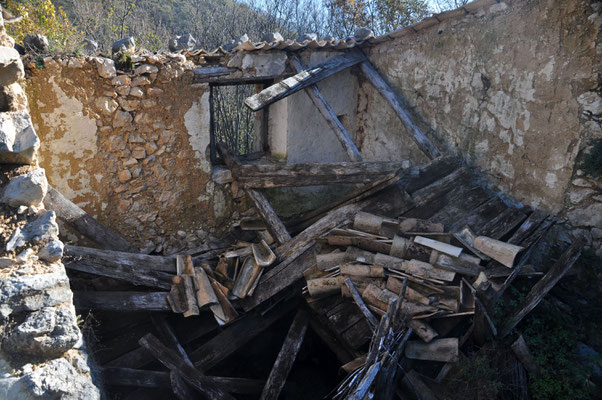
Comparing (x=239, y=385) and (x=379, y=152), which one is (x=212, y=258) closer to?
(x=239, y=385)

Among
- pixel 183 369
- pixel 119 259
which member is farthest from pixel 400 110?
pixel 183 369

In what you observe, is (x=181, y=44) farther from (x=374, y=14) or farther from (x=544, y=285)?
(x=374, y=14)

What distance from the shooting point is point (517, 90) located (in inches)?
178

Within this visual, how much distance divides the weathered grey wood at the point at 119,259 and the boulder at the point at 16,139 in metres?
1.55

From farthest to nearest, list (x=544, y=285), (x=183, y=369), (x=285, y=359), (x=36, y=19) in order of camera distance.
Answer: (x=36, y=19), (x=285, y=359), (x=183, y=369), (x=544, y=285)

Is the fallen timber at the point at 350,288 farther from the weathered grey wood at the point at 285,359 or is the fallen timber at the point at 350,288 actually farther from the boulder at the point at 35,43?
the boulder at the point at 35,43

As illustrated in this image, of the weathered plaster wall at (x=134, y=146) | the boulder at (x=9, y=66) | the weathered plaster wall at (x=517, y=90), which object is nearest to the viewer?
the boulder at (x=9, y=66)

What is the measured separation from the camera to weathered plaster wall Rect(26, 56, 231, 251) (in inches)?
179

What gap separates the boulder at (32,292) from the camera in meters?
2.10

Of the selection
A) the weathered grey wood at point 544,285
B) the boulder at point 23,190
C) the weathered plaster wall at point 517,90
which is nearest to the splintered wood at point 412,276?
the weathered grey wood at point 544,285

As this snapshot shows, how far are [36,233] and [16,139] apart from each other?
59 centimetres

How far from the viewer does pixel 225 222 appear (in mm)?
5844

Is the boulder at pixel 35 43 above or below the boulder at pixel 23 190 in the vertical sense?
above

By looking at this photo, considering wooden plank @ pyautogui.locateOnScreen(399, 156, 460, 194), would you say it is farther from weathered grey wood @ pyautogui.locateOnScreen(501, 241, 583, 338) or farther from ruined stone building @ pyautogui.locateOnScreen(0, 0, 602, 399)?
weathered grey wood @ pyautogui.locateOnScreen(501, 241, 583, 338)
